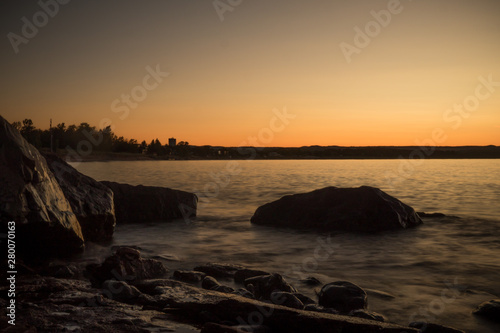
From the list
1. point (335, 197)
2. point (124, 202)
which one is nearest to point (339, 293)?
point (335, 197)

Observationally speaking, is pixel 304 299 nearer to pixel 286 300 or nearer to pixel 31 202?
pixel 286 300

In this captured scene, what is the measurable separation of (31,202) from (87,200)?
2323mm

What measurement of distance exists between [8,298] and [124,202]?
8052 millimetres

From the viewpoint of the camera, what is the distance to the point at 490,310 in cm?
502

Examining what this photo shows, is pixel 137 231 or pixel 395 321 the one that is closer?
pixel 395 321

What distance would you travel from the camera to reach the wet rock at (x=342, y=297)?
17.1ft

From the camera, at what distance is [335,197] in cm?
1209

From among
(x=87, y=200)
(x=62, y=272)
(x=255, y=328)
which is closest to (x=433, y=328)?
(x=255, y=328)

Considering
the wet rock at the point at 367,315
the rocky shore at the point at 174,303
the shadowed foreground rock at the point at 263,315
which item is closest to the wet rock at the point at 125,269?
the rocky shore at the point at 174,303

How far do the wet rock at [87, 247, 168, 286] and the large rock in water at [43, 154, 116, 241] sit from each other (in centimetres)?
234

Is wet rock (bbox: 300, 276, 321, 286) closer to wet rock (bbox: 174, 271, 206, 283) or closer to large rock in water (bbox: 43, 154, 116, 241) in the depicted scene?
wet rock (bbox: 174, 271, 206, 283)

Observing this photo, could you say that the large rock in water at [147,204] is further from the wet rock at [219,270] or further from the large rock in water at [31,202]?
the wet rock at [219,270]

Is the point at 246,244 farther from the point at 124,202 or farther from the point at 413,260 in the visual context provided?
the point at 124,202

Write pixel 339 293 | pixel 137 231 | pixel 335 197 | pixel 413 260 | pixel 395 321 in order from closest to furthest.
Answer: pixel 395 321, pixel 339 293, pixel 413 260, pixel 137 231, pixel 335 197
